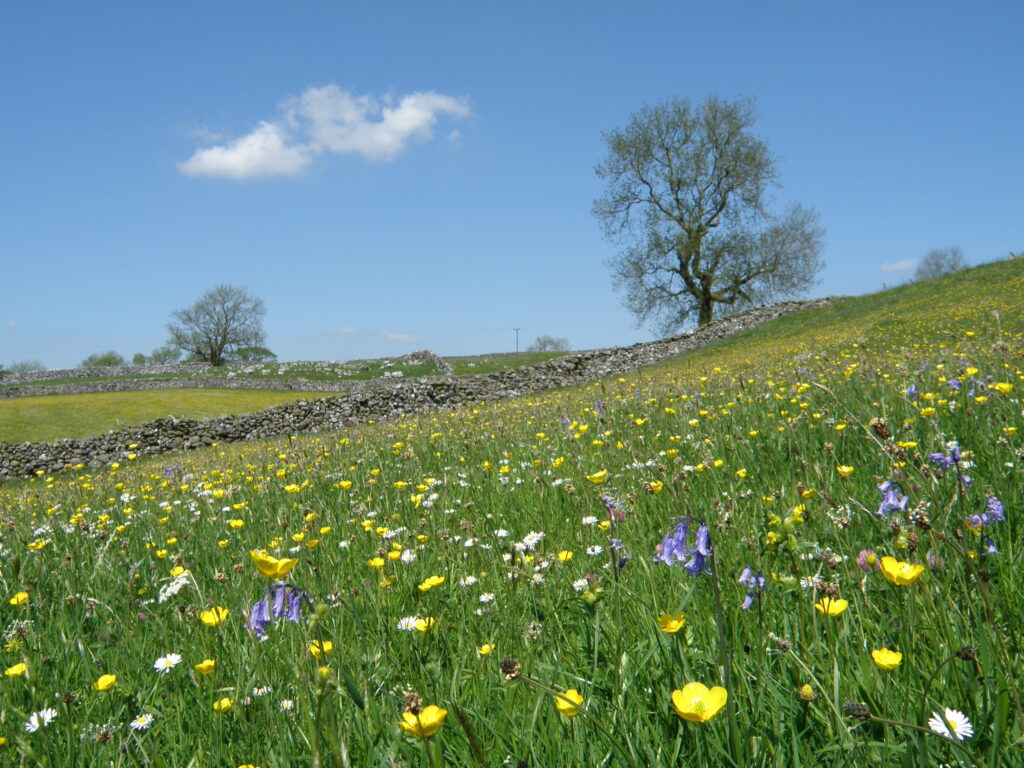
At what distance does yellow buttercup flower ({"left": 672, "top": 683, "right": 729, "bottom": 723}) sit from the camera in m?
0.99

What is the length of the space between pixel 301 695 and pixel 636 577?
4.21 feet

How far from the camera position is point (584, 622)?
2.14 metres

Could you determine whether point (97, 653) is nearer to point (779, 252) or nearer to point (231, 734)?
point (231, 734)

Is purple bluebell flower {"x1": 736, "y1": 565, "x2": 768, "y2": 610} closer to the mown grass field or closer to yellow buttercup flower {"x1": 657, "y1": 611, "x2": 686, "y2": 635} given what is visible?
the mown grass field

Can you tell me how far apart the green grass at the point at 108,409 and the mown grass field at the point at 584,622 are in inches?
961

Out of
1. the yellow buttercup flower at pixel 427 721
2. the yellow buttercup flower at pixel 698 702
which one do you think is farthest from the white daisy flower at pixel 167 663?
the yellow buttercup flower at pixel 698 702

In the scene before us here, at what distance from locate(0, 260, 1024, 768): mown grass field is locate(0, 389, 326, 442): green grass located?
80.1 feet

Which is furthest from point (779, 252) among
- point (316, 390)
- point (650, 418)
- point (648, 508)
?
point (648, 508)

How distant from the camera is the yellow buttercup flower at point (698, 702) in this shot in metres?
0.99

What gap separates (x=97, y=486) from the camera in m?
8.58

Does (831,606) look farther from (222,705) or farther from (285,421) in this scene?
(285,421)

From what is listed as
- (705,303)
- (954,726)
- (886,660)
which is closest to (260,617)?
(886,660)

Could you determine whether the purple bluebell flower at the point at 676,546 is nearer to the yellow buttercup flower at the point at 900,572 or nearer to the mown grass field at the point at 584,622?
the mown grass field at the point at 584,622

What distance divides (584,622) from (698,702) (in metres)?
1.13
